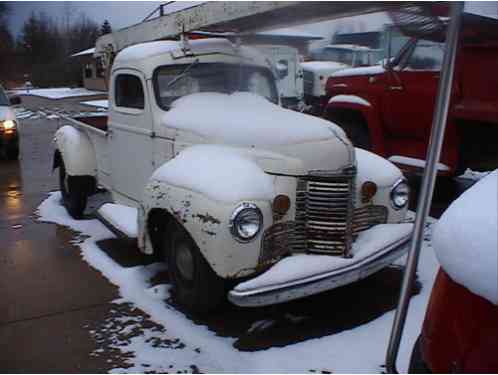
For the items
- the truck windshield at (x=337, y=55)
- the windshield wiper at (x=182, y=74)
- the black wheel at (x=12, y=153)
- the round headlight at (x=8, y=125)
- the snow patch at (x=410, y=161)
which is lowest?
the black wheel at (x=12, y=153)

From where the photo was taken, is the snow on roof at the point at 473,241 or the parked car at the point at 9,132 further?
the parked car at the point at 9,132

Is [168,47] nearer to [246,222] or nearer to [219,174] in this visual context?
[219,174]

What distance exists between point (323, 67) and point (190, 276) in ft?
50.3

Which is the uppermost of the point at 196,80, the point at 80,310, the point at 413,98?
the point at 196,80

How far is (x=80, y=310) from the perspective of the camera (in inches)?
159

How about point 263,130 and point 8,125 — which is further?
point 8,125

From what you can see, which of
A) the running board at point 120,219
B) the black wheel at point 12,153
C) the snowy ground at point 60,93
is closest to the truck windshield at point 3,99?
the black wheel at point 12,153

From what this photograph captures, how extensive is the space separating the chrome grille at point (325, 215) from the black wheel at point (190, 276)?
2.26 feet

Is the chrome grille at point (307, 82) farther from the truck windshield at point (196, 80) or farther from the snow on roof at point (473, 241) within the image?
Answer: the snow on roof at point (473, 241)

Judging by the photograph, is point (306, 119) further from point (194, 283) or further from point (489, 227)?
point (489, 227)

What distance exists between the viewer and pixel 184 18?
16.6ft

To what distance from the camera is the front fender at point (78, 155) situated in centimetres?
621

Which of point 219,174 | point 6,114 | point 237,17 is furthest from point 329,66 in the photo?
point 219,174

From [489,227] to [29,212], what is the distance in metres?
6.50
